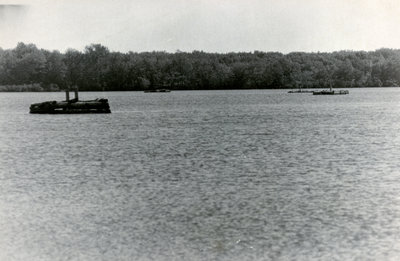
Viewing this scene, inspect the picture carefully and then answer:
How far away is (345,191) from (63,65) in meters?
161

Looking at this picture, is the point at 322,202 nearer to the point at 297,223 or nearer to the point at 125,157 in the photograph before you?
the point at 297,223

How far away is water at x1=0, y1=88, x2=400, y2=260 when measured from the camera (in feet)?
51.8

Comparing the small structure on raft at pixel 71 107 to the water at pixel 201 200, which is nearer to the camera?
the water at pixel 201 200

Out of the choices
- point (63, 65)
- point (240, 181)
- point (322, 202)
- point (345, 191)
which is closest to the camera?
point (322, 202)

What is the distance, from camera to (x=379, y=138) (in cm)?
4753

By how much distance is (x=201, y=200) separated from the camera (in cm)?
2214

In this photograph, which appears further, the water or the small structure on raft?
the small structure on raft

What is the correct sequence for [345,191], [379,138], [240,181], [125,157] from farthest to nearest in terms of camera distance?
1. [379,138]
2. [125,157]
3. [240,181]
4. [345,191]

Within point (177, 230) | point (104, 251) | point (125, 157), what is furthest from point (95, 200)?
point (125, 157)

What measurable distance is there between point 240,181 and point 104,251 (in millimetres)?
11857

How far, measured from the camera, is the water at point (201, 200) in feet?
51.8

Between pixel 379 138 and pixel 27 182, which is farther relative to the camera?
pixel 379 138

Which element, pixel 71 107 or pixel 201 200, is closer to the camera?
pixel 201 200

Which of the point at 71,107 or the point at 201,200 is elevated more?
the point at 71,107
